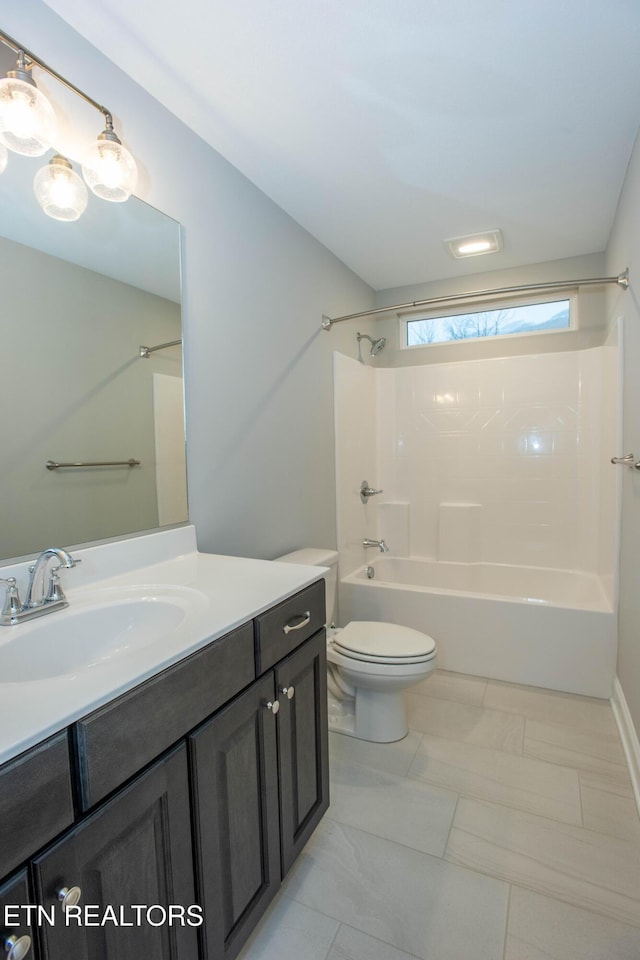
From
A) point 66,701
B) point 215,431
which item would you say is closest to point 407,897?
point 66,701

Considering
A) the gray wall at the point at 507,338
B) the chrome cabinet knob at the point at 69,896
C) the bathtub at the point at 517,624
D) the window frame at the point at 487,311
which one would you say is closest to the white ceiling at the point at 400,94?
the gray wall at the point at 507,338

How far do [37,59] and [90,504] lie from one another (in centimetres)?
A: 111

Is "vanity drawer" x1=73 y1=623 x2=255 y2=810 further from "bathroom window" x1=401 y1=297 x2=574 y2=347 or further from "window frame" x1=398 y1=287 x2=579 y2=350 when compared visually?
"bathroom window" x1=401 y1=297 x2=574 y2=347

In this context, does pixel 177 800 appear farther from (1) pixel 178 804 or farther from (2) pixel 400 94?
(2) pixel 400 94

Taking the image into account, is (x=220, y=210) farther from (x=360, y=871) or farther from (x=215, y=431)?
(x=360, y=871)

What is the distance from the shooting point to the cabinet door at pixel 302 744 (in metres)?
1.25

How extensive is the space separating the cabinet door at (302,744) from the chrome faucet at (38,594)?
1.87ft

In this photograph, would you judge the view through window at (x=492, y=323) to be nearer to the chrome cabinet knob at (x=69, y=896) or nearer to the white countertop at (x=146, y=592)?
the white countertop at (x=146, y=592)

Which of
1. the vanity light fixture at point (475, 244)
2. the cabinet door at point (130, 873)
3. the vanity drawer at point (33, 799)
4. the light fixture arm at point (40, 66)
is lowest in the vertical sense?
the cabinet door at point (130, 873)

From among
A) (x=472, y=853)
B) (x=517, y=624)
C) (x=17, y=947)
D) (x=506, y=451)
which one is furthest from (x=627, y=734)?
(x=17, y=947)

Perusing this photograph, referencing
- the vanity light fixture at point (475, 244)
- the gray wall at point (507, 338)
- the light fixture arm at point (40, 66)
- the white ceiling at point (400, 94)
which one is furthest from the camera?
the gray wall at point (507, 338)

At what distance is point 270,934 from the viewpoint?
1.23 meters

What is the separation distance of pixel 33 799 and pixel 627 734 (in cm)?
221

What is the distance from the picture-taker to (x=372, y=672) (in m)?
1.94
